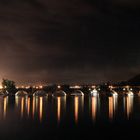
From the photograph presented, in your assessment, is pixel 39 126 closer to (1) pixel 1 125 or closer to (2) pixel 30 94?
(1) pixel 1 125

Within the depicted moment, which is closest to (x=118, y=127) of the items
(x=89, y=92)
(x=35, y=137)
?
(x=35, y=137)

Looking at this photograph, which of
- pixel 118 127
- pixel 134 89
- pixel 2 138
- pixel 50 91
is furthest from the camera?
pixel 134 89

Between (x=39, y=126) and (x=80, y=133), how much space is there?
6943mm

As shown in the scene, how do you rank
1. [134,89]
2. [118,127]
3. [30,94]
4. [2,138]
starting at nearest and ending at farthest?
[2,138] < [118,127] < [30,94] < [134,89]

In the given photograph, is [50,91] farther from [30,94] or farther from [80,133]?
[80,133]

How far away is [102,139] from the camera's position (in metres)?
32.9

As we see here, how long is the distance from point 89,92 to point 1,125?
102 metres

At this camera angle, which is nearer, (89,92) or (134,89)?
(89,92)

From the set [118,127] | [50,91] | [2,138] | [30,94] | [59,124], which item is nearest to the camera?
[2,138]

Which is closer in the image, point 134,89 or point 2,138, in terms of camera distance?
point 2,138

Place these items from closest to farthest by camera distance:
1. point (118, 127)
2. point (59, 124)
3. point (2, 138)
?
point (2, 138) < point (118, 127) < point (59, 124)

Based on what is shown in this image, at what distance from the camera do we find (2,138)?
32531mm

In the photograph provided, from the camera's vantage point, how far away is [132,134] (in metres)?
35.1

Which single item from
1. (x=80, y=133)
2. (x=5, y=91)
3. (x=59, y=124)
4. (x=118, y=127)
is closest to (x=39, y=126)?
(x=59, y=124)
